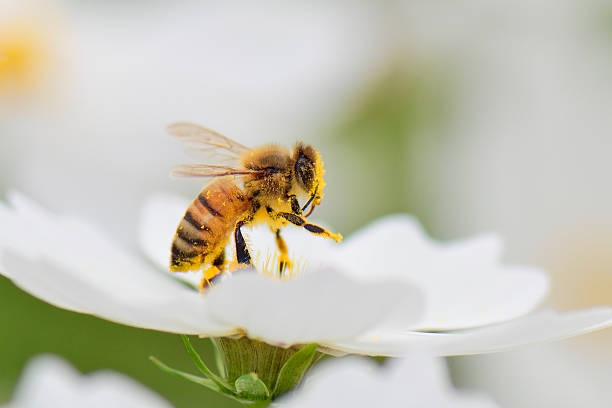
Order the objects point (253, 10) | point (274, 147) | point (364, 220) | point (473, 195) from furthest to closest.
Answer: point (253, 10)
point (473, 195)
point (364, 220)
point (274, 147)

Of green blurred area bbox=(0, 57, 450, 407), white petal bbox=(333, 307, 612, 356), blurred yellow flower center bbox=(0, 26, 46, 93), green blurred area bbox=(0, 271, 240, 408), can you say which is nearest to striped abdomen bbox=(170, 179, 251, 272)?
white petal bbox=(333, 307, 612, 356)

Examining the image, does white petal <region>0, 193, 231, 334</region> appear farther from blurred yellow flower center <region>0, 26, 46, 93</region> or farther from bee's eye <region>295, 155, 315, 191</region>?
blurred yellow flower center <region>0, 26, 46, 93</region>

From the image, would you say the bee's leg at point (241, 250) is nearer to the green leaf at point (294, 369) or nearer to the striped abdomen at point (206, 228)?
the striped abdomen at point (206, 228)

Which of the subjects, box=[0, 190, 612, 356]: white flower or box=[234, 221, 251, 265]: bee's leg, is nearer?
box=[0, 190, 612, 356]: white flower

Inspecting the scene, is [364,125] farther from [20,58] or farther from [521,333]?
[521,333]

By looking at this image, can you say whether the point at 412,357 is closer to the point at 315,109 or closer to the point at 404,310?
the point at 404,310

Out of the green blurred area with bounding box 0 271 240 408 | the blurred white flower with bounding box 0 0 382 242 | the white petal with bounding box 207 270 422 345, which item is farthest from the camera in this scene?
the blurred white flower with bounding box 0 0 382 242

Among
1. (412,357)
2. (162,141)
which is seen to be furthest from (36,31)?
(412,357)

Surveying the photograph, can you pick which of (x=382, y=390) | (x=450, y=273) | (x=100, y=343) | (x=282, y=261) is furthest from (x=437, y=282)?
(x=100, y=343)
